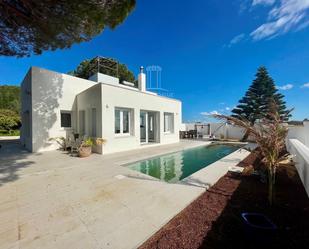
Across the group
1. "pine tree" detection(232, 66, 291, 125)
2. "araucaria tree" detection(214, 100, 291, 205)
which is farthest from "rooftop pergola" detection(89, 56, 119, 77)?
"pine tree" detection(232, 66, 291, 125)

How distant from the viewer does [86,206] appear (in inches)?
142

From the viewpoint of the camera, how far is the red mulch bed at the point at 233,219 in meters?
2.48

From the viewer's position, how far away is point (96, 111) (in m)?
10.0

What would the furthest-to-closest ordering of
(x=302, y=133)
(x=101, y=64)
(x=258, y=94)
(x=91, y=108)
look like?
(x=258, y=94) < (x=101, y=64) < (x=302, y=133) < (x=91, y=108)

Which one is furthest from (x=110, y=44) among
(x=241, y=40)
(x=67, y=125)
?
(x=241, y=40)

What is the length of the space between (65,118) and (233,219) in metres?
11.9

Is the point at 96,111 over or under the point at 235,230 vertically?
over

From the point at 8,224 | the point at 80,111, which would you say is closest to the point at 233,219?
the point at 8,224

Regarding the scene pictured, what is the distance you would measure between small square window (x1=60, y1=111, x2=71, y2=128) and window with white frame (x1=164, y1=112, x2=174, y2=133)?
7.69 m

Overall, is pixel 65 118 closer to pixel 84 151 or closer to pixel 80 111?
pixel 80 111

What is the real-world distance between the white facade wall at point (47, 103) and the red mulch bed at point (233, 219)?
34.0ft

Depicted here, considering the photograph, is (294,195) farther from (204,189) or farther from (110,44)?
(110,44)

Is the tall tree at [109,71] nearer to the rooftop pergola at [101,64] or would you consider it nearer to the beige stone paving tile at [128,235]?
the rooftop pergola at [101,64]

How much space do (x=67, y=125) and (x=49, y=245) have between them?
35.2 ft
